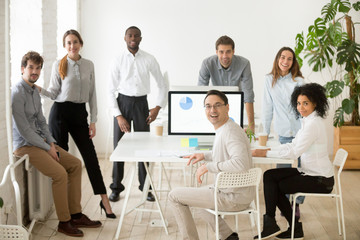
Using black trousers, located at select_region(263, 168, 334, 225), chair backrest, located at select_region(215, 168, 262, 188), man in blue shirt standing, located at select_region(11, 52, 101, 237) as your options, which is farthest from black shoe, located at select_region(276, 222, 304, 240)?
man in blue shirt standing, located at select_region(11, 52, 101, 237)

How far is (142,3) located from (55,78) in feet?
9.48

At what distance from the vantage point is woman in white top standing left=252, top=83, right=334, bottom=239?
3.99 m

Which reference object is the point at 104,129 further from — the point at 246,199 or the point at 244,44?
the point at 246,199

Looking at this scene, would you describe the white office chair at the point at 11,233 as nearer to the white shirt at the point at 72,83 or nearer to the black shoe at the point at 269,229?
the white shirt at the point at 72,83

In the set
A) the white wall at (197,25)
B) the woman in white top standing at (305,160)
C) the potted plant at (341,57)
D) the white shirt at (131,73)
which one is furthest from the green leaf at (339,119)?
the woman in white top standing at (305,160)

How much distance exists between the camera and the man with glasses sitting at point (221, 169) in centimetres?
347

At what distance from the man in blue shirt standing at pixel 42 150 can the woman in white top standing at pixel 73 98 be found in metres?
0.18

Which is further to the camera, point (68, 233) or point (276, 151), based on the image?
point (68, 233)

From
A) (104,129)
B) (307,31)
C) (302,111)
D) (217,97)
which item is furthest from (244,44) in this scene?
(217,97)

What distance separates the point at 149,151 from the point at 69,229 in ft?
3.04

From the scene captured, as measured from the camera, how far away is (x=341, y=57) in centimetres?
640

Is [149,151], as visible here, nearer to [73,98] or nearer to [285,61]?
[73,98]

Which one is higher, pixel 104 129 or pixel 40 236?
pixel 104 129

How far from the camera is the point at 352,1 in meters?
6.98
